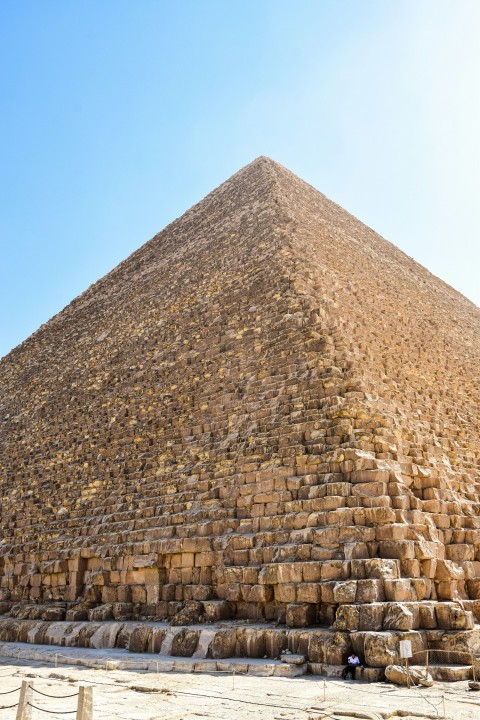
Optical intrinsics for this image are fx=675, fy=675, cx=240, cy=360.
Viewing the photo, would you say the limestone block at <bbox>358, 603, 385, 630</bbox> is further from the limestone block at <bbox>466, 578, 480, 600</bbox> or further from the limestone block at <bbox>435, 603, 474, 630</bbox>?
the limestone block at <bbox>466, 578, 480, 600</bbox>

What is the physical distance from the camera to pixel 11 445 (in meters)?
18.1

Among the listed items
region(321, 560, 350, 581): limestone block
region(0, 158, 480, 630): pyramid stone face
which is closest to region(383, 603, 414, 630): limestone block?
region(0, 158, 480, 630): pyramid stone face

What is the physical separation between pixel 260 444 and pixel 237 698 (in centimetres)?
486

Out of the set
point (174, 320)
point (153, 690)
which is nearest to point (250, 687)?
point (153, 690)

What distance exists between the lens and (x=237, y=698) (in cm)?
625

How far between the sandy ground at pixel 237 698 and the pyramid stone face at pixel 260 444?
4.00 ft

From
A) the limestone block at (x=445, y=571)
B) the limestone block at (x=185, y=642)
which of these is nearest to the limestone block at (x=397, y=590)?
the limestone block at (x=445, y=571)

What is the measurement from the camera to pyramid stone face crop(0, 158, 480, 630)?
28.8 ft

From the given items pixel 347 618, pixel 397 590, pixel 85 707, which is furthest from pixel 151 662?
pixel 85 707

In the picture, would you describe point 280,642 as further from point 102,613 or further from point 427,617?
point 102,613

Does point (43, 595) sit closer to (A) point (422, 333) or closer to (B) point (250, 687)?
(B) point (250, 687)

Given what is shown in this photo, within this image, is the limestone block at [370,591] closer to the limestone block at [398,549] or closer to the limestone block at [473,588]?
the limestone block at [398,549]

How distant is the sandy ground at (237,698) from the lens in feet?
18.4

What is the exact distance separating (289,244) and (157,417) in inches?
226
